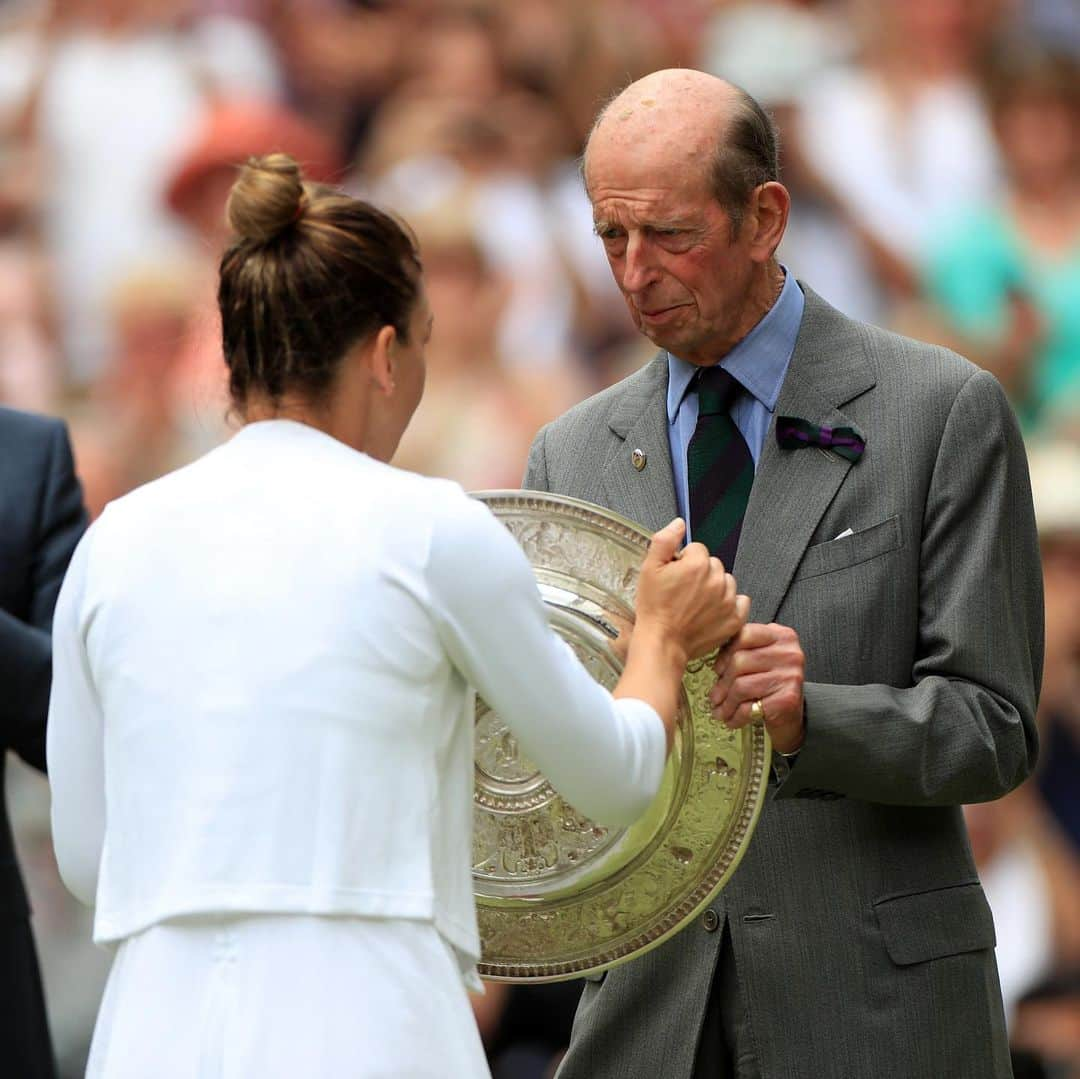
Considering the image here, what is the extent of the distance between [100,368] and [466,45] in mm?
1590

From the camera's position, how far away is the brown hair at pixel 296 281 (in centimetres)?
211

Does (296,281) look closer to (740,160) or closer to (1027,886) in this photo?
(740,160)

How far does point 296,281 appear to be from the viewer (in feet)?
6.92

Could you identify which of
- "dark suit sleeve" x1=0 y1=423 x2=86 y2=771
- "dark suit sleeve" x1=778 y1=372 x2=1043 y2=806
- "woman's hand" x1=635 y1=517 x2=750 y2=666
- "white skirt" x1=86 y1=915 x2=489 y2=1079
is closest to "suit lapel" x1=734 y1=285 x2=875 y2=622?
"dark suit sleeve" x1=778 y1=372 x2=1043 y2=806

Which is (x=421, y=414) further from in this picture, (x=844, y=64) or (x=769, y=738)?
(x=769, y=738)

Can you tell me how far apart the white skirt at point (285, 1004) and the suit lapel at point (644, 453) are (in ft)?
3.56

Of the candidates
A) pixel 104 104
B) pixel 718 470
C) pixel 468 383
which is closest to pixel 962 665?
pixel 718 470

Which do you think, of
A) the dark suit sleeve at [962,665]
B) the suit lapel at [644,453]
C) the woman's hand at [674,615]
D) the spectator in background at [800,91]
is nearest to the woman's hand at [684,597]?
the woman's hand at [674,615]

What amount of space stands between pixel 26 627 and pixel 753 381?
1.25 m

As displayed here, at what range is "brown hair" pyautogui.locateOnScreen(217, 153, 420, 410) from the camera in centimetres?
211

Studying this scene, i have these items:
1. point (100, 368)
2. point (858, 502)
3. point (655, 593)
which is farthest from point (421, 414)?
point (655, 593)

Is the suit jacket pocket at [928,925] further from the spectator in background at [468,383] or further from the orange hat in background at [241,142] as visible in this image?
the orange hat in background at [241,142]

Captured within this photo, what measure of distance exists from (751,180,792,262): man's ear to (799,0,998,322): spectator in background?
346 cm

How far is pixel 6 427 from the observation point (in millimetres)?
3564
